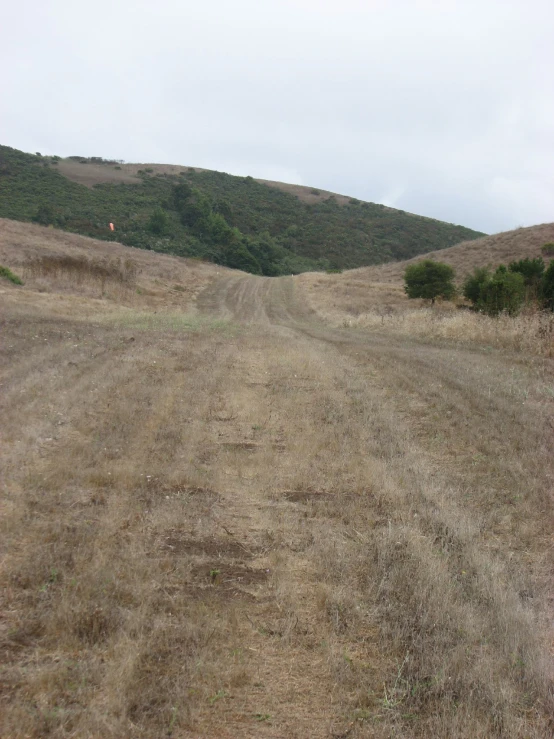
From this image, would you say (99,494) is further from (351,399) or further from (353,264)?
(353,264)

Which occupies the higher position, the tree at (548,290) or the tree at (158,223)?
the tree at (158,223)

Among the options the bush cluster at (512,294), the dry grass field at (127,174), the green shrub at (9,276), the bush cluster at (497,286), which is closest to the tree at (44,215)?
the dry grass field at (127,174)

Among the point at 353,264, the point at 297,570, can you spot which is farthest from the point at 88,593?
the point at 353,264

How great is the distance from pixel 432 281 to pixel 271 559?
2865 cm

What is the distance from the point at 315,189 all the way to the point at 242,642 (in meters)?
107

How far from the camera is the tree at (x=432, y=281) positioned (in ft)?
98.8

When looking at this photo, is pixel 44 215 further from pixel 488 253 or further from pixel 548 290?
pixel 548 290

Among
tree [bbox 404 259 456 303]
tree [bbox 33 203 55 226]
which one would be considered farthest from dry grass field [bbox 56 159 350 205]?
tree [bbox 404 259 456 303]

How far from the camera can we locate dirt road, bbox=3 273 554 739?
2.58m

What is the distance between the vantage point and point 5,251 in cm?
2394

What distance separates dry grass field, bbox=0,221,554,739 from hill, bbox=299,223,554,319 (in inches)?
750

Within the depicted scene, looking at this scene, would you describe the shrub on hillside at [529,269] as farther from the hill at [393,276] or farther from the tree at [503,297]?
the tree at [503,297]

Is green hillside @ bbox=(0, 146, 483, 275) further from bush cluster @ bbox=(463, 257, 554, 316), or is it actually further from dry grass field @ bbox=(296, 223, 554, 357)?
bush cluster @ bbox=(463, 257, 554, 316)

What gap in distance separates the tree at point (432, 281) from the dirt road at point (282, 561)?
75.4ft
